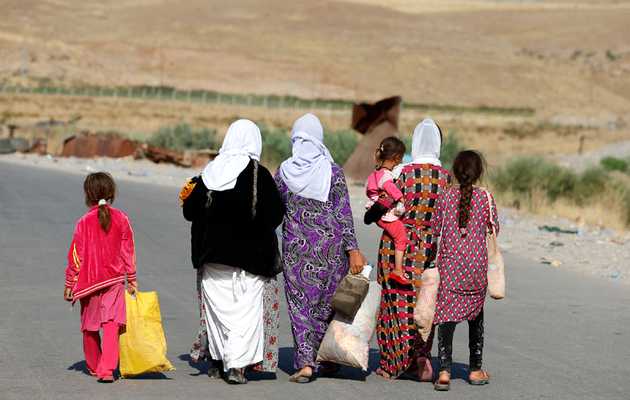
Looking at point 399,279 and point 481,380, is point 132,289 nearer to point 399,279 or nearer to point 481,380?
point 399,279

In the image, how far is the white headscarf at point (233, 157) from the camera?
7.51 meters

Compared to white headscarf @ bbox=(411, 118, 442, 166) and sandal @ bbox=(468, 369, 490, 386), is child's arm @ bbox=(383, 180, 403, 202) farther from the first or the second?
sandal @ bbox=(468, 369, 490, 386)

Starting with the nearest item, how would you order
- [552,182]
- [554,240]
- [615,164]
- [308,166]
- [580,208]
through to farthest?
1. [308,166]
2. [554,240]
3. [580,208]
4. [552,182]
5. [615,164]

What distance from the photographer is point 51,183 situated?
24.1m

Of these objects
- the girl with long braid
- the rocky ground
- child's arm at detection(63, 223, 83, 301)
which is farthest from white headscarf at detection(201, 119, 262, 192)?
the rocky ground

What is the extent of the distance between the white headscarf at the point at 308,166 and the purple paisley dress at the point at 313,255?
64mm

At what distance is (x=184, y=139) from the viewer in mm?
41281

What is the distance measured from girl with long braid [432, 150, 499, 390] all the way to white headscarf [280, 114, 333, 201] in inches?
28.4

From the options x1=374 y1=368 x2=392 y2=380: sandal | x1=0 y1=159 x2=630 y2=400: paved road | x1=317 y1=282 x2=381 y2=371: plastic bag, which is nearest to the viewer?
x1=0 y1=159 x2=630 y2=400: paved road

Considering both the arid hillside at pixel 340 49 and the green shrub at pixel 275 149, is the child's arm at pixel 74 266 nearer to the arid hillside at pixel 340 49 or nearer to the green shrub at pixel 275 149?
the green shrub at pixel 275 149

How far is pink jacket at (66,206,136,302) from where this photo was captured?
298 inches

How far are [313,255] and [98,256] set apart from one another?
1309 millimetres

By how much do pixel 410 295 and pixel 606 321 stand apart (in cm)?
368

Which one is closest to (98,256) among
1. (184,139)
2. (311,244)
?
(311,244)
